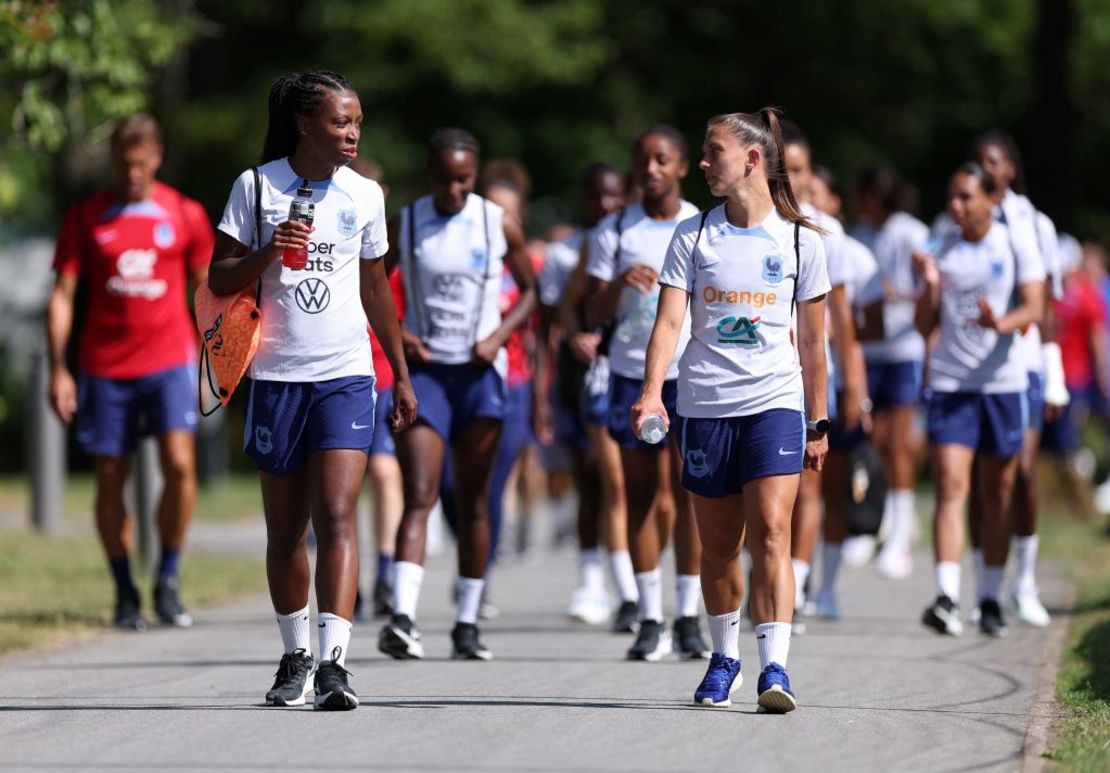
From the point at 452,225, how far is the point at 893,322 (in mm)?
4680

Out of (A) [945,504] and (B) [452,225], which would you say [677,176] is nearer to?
(B) [452,225]

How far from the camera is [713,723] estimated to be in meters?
7.73

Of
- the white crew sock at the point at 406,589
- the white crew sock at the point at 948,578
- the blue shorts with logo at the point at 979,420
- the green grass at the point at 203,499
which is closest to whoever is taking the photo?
the white crew sock at the point at 406,589

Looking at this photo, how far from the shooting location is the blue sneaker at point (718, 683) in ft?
26.8

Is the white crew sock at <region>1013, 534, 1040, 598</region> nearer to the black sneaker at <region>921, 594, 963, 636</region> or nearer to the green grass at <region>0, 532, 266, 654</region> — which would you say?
the black sneaker at <region>921, 594, 963, 636</region>

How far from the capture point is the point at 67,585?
13.2 metres

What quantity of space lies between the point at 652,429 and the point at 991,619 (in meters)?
3.84

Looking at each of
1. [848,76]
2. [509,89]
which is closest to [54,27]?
[509,89]

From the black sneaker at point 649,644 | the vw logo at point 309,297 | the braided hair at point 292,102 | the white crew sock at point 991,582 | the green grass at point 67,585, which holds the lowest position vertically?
the green grass at point 67,585

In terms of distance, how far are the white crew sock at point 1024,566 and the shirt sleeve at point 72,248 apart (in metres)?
5.05

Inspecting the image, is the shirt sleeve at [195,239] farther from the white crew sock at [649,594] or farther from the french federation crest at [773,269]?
the french federation crest at [773,269]

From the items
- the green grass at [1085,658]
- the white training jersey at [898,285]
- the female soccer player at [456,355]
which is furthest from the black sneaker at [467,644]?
the white training jersey at [898,285]

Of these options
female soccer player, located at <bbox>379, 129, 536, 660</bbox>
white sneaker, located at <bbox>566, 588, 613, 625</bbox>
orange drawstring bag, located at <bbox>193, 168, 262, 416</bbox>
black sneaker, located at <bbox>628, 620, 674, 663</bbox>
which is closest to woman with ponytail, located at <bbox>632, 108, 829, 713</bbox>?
orange drawstring bag, located at <bbox>193, 168, 262, 416</bbox>

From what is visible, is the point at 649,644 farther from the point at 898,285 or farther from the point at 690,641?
the point at 898,285
